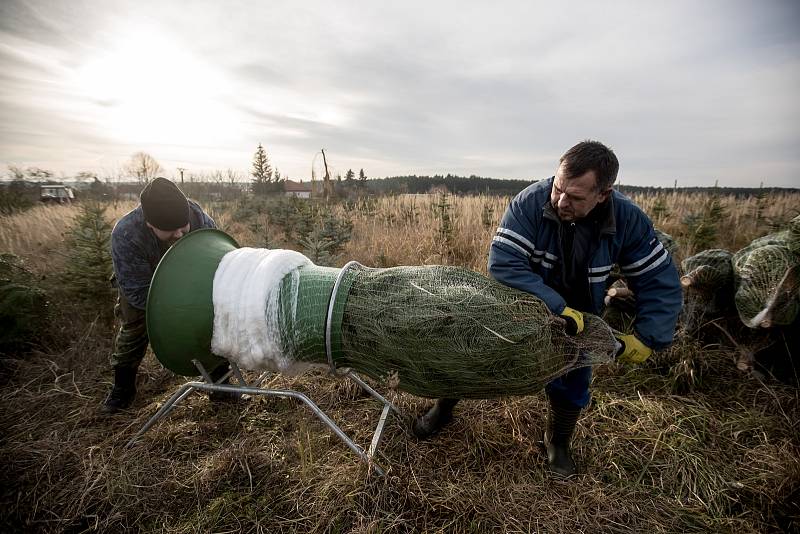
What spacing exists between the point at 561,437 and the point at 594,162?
1.73 m

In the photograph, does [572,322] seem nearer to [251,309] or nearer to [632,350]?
[632,350]

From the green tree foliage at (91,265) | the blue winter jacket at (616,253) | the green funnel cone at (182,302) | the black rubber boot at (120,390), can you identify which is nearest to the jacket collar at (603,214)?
the blue winter jacket at (616,253)

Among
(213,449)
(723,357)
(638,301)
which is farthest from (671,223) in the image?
(213,449)

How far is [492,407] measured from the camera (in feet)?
8.65

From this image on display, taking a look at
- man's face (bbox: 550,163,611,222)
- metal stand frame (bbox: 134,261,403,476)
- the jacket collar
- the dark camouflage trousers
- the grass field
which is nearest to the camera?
metal stand frame (bbox: 134,261,403,476)

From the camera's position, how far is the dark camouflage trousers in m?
2.53

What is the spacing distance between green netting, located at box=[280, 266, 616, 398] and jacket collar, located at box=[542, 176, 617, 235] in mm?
506

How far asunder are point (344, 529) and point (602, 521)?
1462mm

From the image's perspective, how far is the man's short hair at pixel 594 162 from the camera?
5.34 ft

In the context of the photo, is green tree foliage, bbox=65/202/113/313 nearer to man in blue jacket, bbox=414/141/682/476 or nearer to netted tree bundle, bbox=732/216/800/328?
man in blue jacket, bbox=414/141/682/476

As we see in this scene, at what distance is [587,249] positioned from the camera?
1.85m

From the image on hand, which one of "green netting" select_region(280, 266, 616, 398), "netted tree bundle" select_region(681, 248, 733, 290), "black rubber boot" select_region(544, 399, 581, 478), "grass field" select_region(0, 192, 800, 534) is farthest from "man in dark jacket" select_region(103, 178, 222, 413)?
"netted tree bundle" select_region(681, 248, 733, 290)

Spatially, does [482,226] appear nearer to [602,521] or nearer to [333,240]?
[333,240]

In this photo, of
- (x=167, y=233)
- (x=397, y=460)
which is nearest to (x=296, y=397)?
(x=397, y=460)
